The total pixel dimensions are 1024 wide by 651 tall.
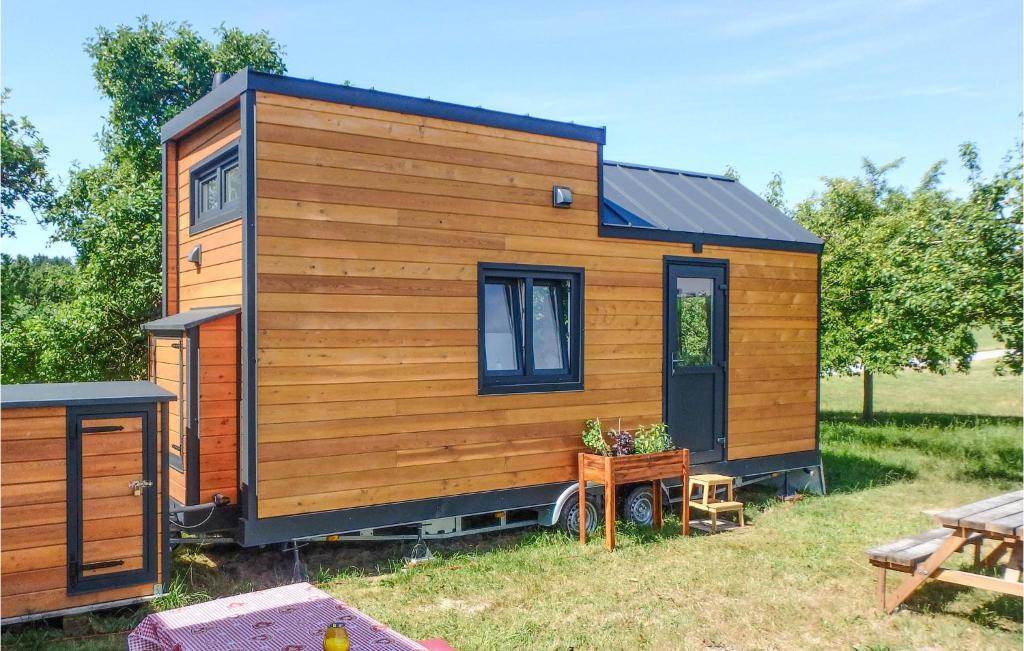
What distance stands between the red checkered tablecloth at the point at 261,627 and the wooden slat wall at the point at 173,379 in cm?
298

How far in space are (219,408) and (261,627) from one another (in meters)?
3.30

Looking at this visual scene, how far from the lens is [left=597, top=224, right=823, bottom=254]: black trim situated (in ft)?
26.3

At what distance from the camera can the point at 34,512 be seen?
4926 mm

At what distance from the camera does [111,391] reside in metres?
5.43

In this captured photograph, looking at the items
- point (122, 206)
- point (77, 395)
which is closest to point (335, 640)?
point (77, 395)

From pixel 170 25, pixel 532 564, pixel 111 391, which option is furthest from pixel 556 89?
pixel 170 25

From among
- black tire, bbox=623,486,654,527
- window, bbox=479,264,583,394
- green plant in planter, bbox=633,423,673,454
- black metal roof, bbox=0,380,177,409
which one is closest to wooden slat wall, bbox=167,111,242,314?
black metal roof, bbox=0,380,177,409

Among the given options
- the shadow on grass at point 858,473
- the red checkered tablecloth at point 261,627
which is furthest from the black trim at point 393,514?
the shadow on grass at point 858,473

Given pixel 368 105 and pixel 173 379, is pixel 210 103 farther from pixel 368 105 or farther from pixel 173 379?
pixel 173 379

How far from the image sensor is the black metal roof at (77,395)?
16.2 ft

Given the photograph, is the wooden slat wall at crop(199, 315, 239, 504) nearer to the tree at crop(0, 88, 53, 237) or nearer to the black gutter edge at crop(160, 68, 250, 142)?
the black gutter edge at crop(160, 68, 250, 142)

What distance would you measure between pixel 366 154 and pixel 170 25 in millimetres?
12216

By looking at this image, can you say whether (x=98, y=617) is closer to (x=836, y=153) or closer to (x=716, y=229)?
(x=716, y=229)

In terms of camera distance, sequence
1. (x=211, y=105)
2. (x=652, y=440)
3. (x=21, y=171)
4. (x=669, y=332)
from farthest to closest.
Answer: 1. (x=21, y=171)
2. (x=669, y=332)
3. (x=652, y=440)
4. (x=211, y=105)
